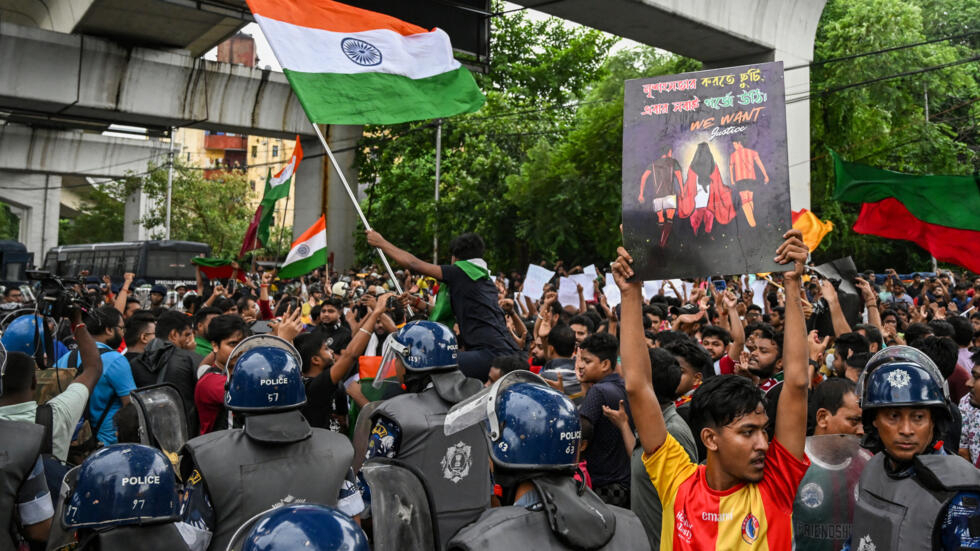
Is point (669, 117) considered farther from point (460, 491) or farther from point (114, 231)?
point (114, 231)

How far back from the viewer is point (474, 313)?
6.31m

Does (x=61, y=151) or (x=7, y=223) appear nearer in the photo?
(x=61, y=151)

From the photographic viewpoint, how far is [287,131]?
2444 centimetres

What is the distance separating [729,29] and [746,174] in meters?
13.3

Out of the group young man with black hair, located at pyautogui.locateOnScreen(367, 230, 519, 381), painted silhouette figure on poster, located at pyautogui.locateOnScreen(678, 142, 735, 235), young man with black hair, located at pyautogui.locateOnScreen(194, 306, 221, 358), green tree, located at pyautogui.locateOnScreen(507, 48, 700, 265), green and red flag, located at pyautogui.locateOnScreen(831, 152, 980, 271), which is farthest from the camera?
green tree, located at pyautogui.locateOnScreen(507, 48, 700, 265)

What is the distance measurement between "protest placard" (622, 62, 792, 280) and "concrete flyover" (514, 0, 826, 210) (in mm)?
9831

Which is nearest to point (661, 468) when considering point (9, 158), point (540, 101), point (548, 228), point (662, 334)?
point (662, 334)

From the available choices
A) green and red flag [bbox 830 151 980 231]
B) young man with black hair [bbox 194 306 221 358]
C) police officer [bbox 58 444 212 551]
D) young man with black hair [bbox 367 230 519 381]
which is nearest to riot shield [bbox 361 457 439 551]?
police officer [bbox 58 444 212 551]

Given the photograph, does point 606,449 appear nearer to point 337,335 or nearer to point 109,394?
point 109,394

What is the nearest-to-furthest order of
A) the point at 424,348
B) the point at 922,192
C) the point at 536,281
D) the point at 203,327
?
the point at 424,348 < the point at 922,192 < the point at 203,327 < the point at 536,281

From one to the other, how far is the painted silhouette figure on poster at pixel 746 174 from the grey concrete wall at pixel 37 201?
46681 millimetres

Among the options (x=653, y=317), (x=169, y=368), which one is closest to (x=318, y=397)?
(x=169, y=368)

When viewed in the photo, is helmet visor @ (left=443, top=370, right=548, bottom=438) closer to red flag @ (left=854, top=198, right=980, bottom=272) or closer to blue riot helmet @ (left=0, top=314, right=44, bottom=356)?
blue riot helmet @ (left=0, top=314, right=44, bottom=356)

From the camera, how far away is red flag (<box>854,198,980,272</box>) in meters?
7.36
